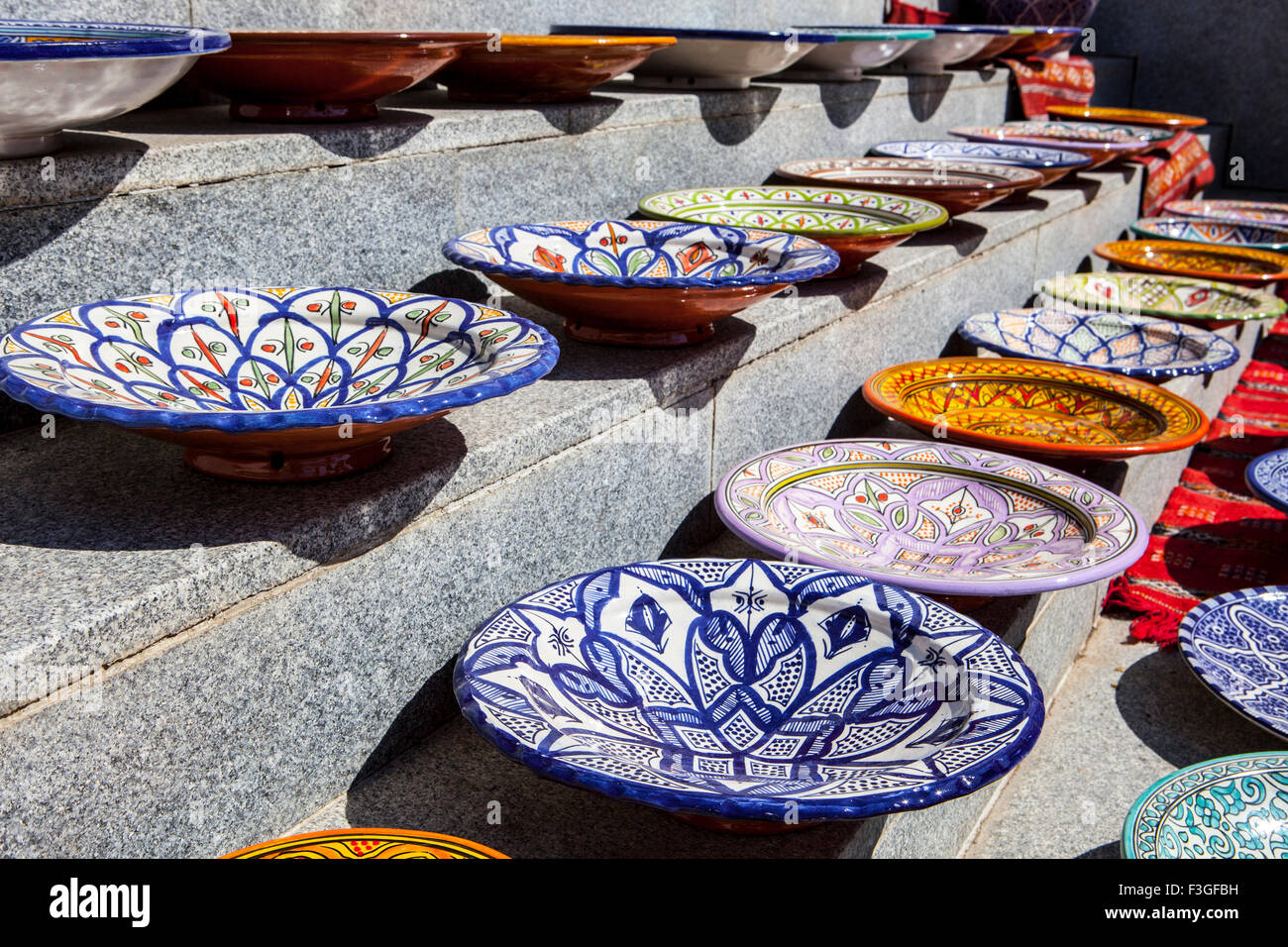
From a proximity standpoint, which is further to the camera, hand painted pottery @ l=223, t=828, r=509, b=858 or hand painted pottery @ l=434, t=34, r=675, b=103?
hand painted pottery @ l=434, t=34, r=675, b=103

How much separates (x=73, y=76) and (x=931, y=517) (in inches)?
45.1

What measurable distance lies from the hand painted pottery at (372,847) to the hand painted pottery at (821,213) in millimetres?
1243

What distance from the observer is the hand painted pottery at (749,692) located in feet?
2.96

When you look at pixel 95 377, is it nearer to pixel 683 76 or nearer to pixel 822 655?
pixel 822 655

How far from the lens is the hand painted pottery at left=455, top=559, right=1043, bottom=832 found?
90 centimetres

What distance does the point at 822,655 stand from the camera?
117cm

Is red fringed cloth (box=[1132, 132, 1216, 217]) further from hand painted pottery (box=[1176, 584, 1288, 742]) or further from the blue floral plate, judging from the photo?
hand painted pottery (box=[1176, 584, 1288, 742])

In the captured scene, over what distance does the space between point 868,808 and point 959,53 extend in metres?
3.08

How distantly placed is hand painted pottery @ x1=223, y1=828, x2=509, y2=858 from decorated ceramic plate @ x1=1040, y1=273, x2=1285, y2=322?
2395 millimetres

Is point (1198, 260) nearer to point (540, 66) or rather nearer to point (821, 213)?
point (821, 213)

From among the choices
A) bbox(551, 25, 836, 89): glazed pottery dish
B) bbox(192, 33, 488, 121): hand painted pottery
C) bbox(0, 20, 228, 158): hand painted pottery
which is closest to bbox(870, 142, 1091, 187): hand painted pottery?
bbox(551, 25, 836, 89): glazed pottery dish

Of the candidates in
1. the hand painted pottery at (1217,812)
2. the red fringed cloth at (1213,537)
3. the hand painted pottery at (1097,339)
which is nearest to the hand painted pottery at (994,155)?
the hand painted pottery at (1097,339)

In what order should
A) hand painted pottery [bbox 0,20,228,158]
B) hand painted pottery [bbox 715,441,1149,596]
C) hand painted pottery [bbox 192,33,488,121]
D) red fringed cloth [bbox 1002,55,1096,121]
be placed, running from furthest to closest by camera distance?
red fringed cloth [bbox 1002,55,1096,121] < hand painted pottery [bbox 192,33,488,121] < hand painted pottery [bbox 715,441,1149,596] < hand painted pottery [bbox 0,20,228,158]

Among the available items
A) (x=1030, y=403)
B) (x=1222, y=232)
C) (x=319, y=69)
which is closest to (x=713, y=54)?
(x=1030, y=403)
